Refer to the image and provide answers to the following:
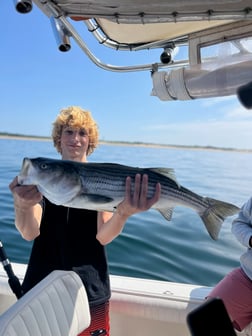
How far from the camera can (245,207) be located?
80.7 inches

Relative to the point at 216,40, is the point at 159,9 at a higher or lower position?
lower

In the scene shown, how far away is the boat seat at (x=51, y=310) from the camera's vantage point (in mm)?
1211

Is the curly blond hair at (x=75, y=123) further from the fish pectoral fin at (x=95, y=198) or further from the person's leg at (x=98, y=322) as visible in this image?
the person's leg at (x=98, y=322)

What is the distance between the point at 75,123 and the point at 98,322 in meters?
1.08

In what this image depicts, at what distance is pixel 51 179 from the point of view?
146 centimetres

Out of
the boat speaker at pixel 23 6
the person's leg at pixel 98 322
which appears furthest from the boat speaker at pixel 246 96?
the person's leg at pixel 98 322

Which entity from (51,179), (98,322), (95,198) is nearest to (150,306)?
(98,322)

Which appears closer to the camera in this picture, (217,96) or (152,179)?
(152,179)

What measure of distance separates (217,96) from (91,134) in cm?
77

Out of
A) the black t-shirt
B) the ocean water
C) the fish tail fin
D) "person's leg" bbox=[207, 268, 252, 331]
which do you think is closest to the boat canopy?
the fish tail fin

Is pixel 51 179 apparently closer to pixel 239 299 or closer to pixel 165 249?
pixel 239 299

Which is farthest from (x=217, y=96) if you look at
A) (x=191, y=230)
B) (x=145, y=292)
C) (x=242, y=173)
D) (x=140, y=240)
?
(x=242, y=173)

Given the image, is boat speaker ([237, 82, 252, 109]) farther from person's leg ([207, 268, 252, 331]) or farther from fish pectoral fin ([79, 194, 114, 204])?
person's leg ([207, 268, 252, 331])

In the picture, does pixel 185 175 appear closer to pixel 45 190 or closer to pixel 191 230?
pixel 191 230
